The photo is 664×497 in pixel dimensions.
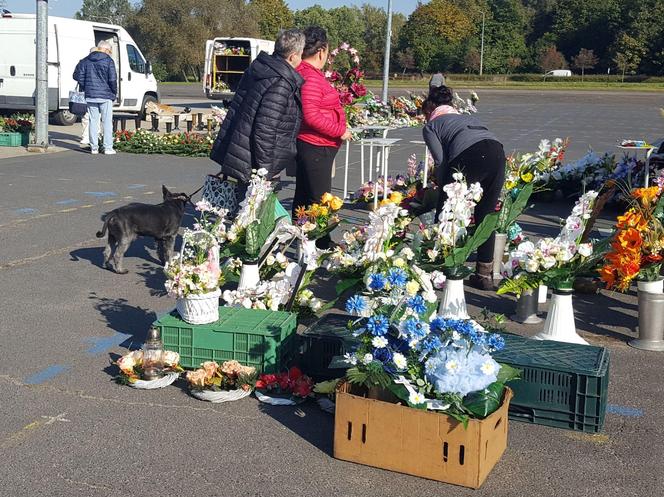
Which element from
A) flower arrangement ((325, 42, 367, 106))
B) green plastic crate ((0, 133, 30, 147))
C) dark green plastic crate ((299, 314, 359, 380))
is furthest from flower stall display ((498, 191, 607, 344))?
green plastic crate ((0, 133, 30, 147))

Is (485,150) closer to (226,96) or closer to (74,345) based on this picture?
(74,345)

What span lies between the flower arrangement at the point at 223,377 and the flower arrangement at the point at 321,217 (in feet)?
7.78

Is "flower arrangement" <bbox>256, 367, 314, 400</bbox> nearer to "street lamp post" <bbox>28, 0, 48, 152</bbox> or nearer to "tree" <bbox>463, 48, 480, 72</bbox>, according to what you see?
"street lamp post" <bbox>28, 0, 48, 152</bbox>

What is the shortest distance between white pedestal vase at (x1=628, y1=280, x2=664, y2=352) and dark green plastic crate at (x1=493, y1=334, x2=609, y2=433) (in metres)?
1.42

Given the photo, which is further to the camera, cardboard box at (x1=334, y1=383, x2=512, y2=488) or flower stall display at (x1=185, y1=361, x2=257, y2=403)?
flower stall display at (x1=185, y1=361, x2=257, y2=403)

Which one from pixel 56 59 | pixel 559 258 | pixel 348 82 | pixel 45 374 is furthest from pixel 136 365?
pixel 56 59

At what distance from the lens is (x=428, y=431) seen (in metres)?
3.86

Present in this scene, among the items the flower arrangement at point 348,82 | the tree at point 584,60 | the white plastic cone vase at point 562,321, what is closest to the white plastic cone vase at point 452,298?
the white plastic cone vase at point 562,321

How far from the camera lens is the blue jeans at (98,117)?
16.2m

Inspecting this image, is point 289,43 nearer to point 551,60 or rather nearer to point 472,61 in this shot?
point 472,61

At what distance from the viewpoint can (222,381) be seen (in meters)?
4.87

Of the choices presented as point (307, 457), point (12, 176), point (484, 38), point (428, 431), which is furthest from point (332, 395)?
point (484, 38)

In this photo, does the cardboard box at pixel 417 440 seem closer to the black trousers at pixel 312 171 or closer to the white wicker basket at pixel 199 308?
the white wicker basket at pixel 199 308

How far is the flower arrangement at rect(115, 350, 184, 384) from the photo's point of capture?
499 centimetres
